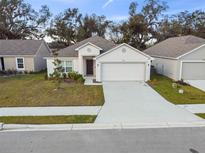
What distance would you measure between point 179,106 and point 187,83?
751cm

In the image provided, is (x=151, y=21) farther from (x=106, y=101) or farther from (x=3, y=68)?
(x=106, y=101)

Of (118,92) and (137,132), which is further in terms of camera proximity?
(118,92)

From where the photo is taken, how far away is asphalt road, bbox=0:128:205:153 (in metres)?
5.22

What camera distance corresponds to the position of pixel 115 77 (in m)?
16.9

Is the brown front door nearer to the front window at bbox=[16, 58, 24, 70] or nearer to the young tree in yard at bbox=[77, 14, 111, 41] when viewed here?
the front window at bbox=[16, 58, 24, 70]

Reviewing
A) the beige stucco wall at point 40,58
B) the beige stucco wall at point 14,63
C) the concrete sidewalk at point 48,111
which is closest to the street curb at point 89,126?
the concrete sidewalk at point 48,111

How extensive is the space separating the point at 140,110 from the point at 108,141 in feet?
11.7

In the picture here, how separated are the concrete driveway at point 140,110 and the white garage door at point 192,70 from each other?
271 inches

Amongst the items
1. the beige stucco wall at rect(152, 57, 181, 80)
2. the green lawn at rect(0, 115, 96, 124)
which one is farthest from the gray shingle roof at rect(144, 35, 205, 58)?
the green lawn at rect(0, 115, 96, 124)

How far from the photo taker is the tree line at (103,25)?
3862 centimetres

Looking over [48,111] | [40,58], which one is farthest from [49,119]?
[40,58]

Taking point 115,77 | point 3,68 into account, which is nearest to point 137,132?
point 115,77

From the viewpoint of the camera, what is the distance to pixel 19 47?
24.4m

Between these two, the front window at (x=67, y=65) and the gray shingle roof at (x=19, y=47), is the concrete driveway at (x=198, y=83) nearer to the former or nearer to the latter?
the front window at (x=67, y=65)
